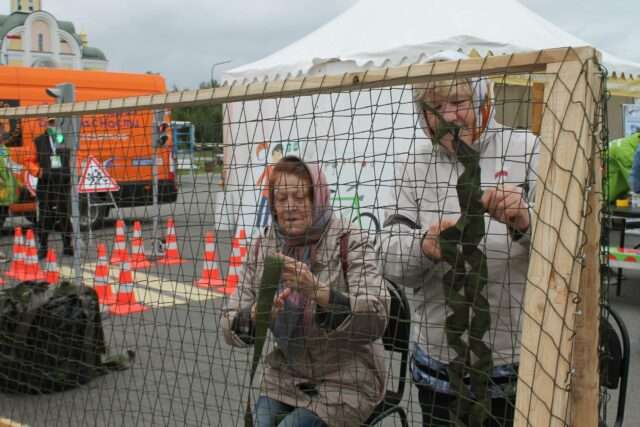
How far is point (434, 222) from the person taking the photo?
74.0 inches

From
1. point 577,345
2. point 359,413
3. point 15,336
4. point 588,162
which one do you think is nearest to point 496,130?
point 588,162

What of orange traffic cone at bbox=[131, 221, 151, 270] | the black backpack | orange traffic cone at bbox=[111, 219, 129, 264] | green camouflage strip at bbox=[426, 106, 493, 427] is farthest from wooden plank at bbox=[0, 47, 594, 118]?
the black backpack

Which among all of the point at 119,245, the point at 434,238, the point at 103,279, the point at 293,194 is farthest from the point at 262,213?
the point at 103,279

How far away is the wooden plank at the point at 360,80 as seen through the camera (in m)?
1.42

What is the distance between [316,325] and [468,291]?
1.78ft

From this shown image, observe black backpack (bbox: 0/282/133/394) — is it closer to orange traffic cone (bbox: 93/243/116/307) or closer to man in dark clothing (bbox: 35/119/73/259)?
orange traffic cone (bbox: 93/243/116/307)

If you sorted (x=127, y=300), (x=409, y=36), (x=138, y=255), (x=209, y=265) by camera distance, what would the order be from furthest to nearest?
(x=409, y=36) → (x=127, y=300) → (x=138, y=255) → (x=209, y=265)

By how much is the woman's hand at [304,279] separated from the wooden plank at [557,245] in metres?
0.70

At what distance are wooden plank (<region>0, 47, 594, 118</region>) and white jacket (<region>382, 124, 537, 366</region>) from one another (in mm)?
282

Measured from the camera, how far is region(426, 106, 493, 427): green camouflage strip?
5.29 feet

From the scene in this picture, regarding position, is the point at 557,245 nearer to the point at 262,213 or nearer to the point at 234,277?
the point at 262,213

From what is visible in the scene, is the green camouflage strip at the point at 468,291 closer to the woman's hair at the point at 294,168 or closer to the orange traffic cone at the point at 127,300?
the woman's hair at the point at 294,168

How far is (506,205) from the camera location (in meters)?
A: 1.61

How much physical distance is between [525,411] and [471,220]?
0.46 meters
